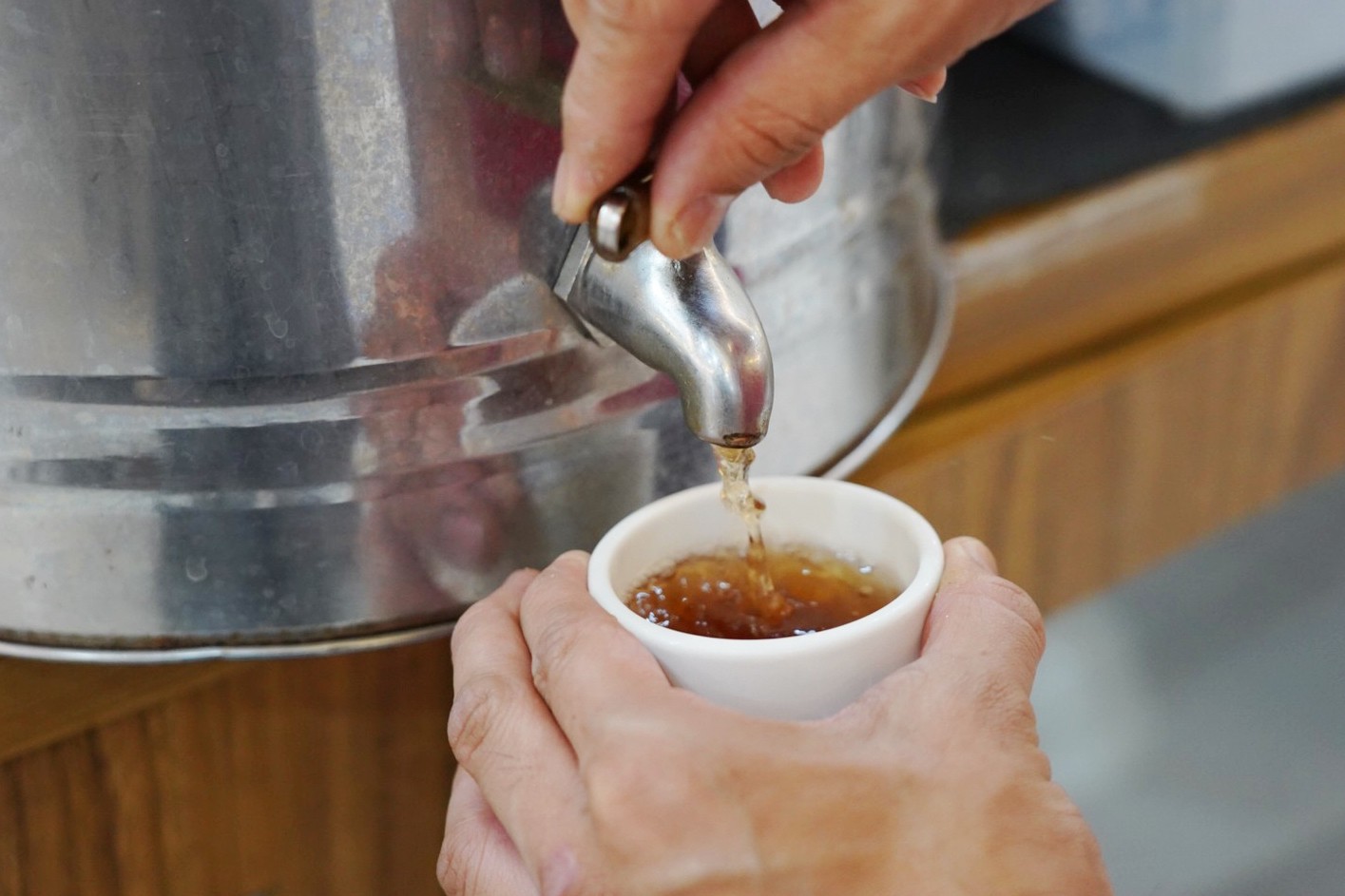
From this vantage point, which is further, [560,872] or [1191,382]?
[1191,382]

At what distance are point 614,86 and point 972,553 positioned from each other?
7.4 inches

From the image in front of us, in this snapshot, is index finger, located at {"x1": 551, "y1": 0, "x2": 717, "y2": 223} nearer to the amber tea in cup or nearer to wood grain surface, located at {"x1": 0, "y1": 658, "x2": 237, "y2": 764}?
the amber tea in cup

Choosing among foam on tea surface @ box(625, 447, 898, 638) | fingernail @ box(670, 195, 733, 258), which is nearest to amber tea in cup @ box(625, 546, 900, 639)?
foam on tea surface @ box(625, 447, 898, 638)

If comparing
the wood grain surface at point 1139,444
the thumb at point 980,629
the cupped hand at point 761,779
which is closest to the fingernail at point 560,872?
the cupped hand at point 761,779

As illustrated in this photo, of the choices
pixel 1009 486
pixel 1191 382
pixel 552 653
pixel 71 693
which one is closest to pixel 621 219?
pixel 552 653

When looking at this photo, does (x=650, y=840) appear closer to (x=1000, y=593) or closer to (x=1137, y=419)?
(x=1000, y=593)

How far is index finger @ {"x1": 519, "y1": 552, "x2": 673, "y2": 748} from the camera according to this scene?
0.38m

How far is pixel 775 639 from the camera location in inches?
15.8

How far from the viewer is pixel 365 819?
0.58 metres

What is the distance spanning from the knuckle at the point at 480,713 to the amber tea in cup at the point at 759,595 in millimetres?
48

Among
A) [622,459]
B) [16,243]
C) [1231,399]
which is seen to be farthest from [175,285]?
[1231,399]

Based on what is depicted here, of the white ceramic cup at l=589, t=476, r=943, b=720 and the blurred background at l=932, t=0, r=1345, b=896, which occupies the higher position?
the white ceramic cup at l=589, t=476, r=943, b=720

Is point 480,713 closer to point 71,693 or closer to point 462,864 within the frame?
point 462,864

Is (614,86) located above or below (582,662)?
above
